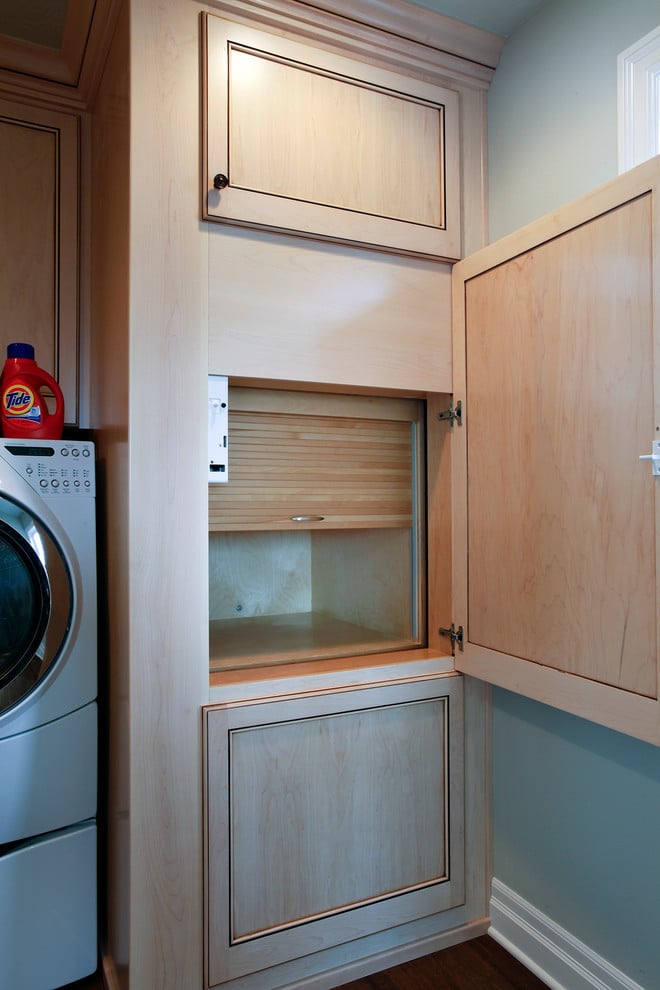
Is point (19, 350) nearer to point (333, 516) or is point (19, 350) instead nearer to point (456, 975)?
point (333, 516)

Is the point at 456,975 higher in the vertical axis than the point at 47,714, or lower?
lower

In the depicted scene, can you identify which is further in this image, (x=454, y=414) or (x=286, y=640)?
(x=286, y=640)

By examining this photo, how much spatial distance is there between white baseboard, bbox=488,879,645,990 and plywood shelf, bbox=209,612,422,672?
75 centimetres

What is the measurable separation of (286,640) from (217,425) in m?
0.76

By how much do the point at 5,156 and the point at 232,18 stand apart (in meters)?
0.83

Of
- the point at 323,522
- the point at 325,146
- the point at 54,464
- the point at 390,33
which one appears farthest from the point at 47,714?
the point at 390,33

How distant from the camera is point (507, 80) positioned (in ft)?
5.93

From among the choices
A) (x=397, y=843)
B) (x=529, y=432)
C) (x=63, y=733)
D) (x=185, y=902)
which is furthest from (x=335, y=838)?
(x=529, y=432)

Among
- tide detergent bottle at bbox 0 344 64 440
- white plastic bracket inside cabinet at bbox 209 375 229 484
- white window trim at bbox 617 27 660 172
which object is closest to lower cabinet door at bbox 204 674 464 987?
white plastic bracket inside cabinet at bbox 209 375 229 484

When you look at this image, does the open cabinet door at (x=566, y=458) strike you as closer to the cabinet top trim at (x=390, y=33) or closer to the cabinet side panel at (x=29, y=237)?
the cabinet top trim at (x=390, y=33)

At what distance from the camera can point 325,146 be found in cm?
162

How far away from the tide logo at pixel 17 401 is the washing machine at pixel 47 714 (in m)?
0.16

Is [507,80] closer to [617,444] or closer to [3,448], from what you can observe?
[617,444]

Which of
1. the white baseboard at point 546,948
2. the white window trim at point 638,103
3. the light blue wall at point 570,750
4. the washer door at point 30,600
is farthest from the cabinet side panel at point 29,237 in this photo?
the white baseboard at point 546,948
